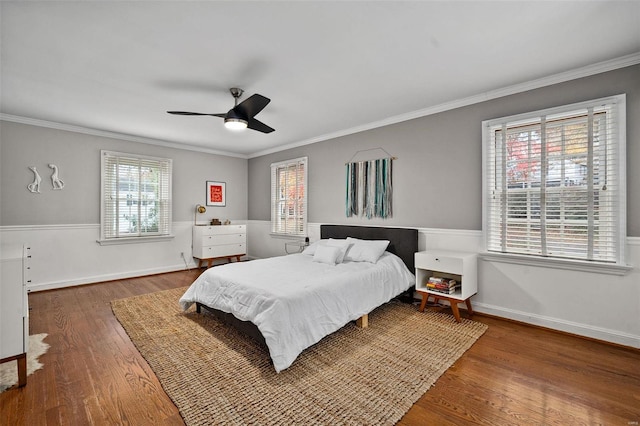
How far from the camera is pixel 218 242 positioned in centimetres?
593

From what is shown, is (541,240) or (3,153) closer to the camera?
(541,240)

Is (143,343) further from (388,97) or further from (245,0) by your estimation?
(388,97)

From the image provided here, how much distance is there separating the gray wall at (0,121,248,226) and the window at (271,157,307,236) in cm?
189

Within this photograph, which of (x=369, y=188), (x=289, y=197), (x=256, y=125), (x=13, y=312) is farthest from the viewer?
(x=289, y=197)

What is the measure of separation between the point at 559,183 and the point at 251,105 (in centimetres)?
321

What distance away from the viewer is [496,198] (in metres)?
3.29

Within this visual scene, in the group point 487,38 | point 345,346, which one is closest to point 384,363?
point 345,346

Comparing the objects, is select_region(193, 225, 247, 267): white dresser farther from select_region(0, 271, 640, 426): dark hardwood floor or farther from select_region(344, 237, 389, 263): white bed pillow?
select_region(344, 237, 389, 263): white bed pillow

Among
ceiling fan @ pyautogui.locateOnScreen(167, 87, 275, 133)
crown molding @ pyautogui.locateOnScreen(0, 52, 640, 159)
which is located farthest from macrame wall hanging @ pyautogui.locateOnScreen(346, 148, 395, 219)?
ceiling fan @ pyautogui.locateOnScreen(167, 87, 275, 133)

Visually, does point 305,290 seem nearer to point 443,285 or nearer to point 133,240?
point 443,285

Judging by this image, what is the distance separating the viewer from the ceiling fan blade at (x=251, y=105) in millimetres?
2731

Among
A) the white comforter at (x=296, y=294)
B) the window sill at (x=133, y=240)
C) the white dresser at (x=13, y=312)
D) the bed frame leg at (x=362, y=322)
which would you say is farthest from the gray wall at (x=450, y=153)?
the white dresser at (x=13, y=312)

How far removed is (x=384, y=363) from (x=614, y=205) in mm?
2532

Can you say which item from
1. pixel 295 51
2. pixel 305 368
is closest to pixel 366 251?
pixel 305 368
